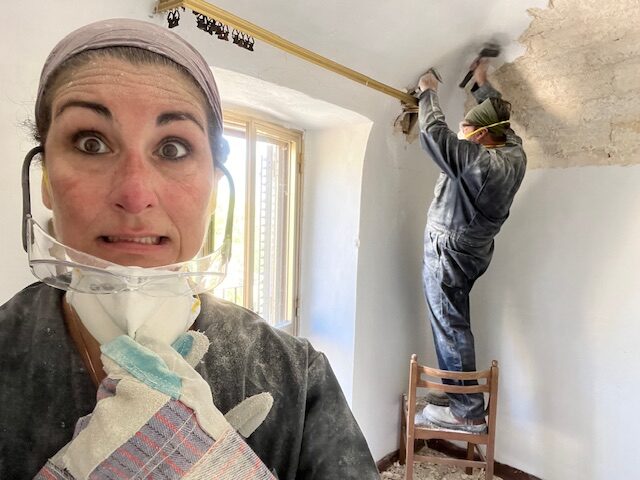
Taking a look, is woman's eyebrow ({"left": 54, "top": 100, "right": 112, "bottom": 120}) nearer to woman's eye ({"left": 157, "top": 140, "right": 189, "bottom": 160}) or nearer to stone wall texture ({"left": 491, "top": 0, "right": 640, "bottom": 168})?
woman's eye ({"left": 157, "top": 140, "right": 189, "bottom": 160})

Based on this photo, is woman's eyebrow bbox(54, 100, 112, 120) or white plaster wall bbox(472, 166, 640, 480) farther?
white plaster wall bbox(472, 166, 640, 480)

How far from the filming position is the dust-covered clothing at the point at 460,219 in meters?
1.44

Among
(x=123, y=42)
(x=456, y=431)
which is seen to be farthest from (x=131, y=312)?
(x=456, y=431)

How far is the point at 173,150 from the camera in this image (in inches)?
20.3

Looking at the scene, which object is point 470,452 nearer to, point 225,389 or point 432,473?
point 432,473

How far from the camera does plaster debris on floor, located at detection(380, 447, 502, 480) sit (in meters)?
1.88

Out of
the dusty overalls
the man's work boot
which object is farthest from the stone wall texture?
the man's work boot

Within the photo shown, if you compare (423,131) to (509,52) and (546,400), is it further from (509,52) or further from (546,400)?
(546,400)

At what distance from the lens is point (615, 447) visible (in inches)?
63.6

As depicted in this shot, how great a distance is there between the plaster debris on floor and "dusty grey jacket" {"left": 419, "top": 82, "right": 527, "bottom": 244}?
1096 mm

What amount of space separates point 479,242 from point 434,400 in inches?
29.9

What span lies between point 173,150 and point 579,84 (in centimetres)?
166

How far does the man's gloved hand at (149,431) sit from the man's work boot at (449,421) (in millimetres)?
1451

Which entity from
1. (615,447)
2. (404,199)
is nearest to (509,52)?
(404,199)
